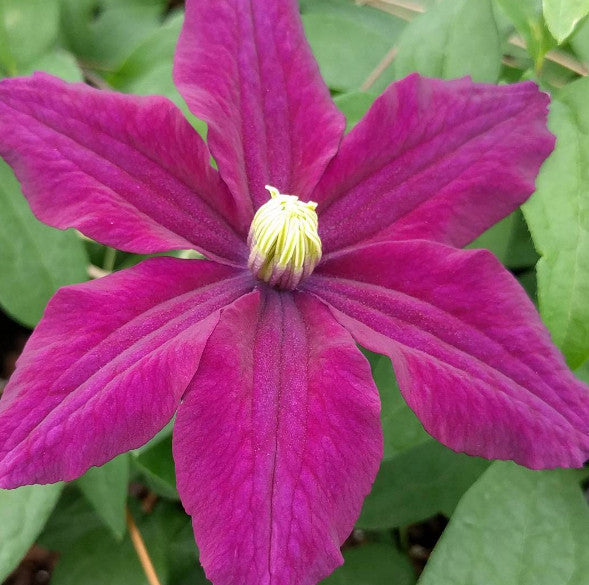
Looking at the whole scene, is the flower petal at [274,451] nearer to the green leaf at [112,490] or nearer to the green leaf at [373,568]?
the green leaf at [112,490]

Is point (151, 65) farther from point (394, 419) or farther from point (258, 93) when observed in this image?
point (394, 419)

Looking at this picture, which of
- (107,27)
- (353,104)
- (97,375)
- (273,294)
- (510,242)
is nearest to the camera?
(97,375)

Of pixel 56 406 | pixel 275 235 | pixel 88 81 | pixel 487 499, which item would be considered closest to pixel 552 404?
pixel 487 499

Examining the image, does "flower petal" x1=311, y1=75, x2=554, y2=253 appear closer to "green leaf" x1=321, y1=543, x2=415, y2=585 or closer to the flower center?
the flower center

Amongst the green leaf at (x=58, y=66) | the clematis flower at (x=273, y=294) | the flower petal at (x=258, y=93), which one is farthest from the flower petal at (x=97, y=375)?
the green leaf at (x=58, y=66)

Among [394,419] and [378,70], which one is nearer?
[394,419]

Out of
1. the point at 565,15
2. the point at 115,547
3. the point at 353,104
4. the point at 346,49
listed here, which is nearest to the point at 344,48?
the point at 346,49

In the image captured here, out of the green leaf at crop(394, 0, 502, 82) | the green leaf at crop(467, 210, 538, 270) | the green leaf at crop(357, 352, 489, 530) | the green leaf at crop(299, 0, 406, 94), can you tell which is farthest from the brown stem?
the green leaf at crop(357, 352, 489, 530)
